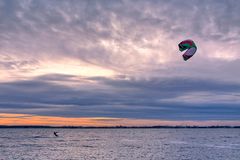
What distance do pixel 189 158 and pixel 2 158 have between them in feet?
105

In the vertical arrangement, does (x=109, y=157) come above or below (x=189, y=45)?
below

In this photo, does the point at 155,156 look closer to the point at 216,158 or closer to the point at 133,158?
the point at 133,158

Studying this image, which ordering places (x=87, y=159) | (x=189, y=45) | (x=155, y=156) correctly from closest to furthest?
(x=189, y=45) → (x=87, y=159) → (x=155, y=156)

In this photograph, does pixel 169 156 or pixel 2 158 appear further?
pixel 169 156

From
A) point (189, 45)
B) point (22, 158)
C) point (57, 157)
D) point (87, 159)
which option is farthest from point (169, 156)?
point (189, 45)

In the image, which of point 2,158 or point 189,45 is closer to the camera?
point 189,45

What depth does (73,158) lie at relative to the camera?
62.0m

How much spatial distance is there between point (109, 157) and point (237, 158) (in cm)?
2247

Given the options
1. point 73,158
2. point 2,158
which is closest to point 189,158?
point 73,158

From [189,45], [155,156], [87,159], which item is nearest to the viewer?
[189,45]

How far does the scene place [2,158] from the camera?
61031 millimetres

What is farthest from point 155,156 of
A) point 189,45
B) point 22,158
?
point 189,45

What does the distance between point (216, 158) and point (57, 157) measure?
92.0 feet

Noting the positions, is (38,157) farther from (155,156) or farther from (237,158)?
(237,158)
